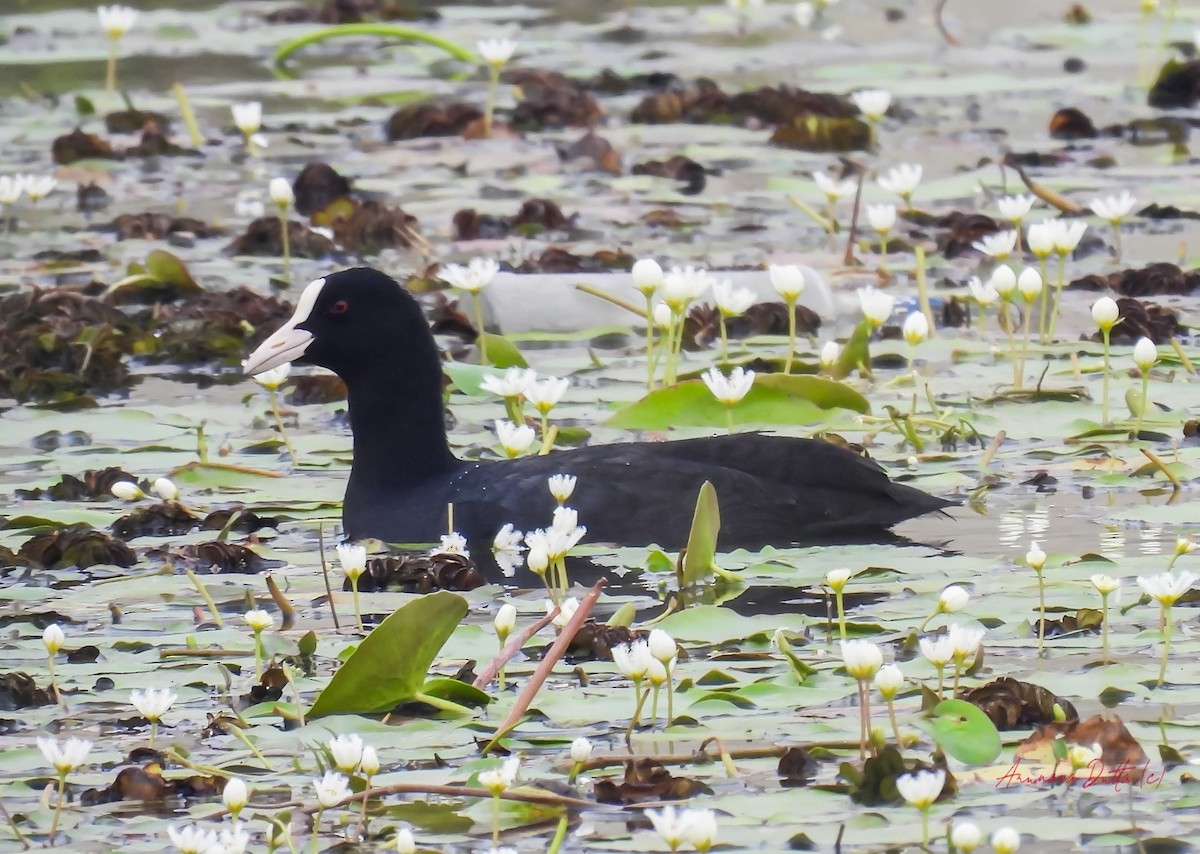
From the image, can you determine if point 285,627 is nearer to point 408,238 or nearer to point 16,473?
point 16,473

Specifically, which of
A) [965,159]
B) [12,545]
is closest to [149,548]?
[12,545]

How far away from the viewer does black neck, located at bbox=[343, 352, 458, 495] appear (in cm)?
664

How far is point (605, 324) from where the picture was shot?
8.85 m

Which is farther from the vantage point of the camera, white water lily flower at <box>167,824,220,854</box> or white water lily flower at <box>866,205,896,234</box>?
white water lily flower at <box>866,205,896,234</box>

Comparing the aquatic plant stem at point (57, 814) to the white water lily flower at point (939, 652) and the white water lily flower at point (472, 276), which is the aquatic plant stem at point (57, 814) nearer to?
the white water lily flower at point (939, 652)

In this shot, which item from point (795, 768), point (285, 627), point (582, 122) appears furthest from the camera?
point (582, 122)

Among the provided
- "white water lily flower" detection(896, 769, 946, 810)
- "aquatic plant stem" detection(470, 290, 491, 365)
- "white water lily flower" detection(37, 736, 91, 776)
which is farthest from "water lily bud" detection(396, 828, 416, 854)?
"aquatic plant stem" detection(470, 290, 491, 365)

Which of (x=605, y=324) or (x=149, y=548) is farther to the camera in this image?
(x=605, y=324)

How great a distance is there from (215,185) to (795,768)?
8.55m

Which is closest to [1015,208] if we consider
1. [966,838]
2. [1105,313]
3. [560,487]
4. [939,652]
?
[1105,313]

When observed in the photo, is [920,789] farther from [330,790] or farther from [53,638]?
[53,638]

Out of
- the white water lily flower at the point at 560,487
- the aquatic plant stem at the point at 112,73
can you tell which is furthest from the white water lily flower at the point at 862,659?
the aquatic plant stem at the point at 112,73

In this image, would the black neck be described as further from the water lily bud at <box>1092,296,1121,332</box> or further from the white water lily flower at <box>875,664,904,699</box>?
the white water lily flower at <box>875,664,904,699</box>

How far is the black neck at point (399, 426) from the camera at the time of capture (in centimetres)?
664
